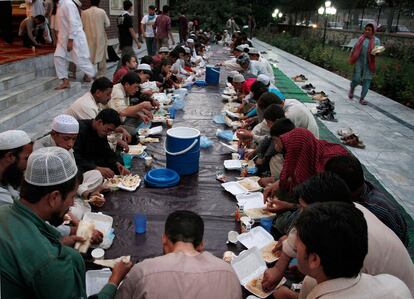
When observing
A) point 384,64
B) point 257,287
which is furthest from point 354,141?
point 384,64

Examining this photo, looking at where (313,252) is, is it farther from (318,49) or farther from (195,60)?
(318,49)

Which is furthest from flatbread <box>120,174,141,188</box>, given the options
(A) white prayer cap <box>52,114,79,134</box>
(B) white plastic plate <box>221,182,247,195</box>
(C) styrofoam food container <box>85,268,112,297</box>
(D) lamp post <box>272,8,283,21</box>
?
(D) lamp post <box>272,8,283,21</box>

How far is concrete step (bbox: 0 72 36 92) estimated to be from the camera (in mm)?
5947

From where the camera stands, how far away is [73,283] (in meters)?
1.56

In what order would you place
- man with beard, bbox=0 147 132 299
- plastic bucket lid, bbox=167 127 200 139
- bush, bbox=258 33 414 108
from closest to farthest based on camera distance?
man with beard, bbox=0 147 132 299, plastic bucket lid, bbox=167 127 200 139, bush, bbox=258 33 414 108

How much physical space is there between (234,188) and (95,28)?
604cm

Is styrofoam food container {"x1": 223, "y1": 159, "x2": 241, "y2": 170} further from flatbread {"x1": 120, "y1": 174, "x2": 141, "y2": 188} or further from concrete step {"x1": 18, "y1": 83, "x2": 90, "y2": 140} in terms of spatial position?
concrete step {"x1": 18, "y1": 83, "x2": 90, "y2": 140}

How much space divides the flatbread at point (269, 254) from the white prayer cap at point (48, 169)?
1.48 meters

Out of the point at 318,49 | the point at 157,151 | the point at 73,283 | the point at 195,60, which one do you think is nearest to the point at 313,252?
the point at 73,283

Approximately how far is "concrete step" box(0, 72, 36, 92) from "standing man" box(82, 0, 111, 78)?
1.58 m

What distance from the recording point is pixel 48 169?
1.70m

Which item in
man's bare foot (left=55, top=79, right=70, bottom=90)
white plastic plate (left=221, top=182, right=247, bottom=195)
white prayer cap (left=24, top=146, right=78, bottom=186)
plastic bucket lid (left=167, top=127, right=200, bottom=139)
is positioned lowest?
white plastic plate (left=221, top=182, right=247, bottom=195)

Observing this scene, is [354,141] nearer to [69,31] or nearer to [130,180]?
[130,180]

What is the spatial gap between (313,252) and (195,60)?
34.9 feet
